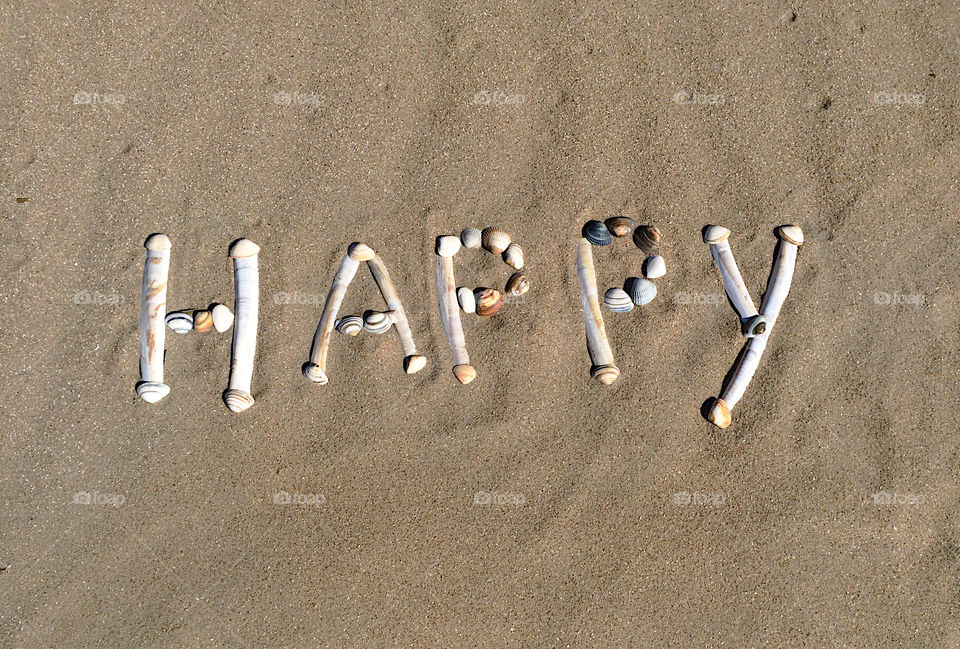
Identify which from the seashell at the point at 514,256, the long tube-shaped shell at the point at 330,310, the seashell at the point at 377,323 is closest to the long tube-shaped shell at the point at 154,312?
the long tube-shaped shell at the point at 330,310

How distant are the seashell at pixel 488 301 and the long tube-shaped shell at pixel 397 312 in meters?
0.48

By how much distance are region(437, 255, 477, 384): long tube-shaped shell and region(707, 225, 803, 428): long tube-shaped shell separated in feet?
6.63

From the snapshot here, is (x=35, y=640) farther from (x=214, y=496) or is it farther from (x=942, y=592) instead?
(x=942, y=592)

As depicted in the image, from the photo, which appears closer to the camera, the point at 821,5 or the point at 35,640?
the point at 35,640

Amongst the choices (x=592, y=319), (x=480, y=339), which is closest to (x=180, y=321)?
(x=480, y=339)

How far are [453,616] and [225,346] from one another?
2812 mm

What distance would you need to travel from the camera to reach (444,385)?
4.32 m

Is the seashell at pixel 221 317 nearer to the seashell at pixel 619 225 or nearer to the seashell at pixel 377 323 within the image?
the seashell at pixel 377 323

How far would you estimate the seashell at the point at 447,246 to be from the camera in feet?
14.1

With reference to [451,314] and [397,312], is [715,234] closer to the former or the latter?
[451,314]

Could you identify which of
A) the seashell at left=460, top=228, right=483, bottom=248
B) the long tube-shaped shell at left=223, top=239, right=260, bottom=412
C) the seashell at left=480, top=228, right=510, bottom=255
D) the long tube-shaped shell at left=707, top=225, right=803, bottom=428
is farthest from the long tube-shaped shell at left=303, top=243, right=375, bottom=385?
the long tube-shaped shell at left=707, top=225, right=803, bottom=428

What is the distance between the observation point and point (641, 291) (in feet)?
13.9

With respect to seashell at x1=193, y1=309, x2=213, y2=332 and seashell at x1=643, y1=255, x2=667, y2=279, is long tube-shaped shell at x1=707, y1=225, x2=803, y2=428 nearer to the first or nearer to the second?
seashell at x1=643, y1=255, x2=667, y2=279

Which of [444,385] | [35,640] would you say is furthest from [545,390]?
[35,640]
